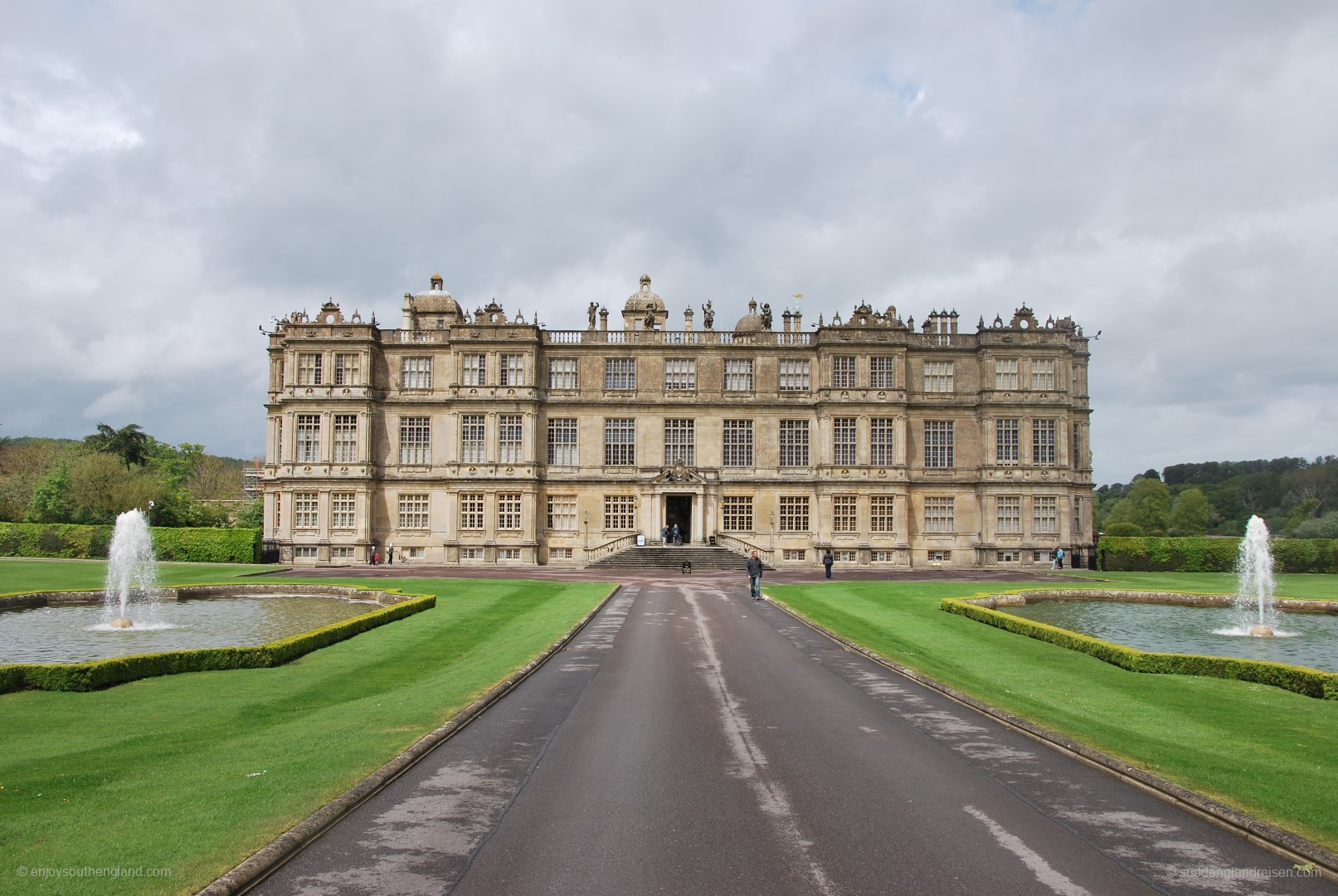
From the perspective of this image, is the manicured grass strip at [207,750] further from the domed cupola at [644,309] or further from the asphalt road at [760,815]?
the domed cupola at [644,309]

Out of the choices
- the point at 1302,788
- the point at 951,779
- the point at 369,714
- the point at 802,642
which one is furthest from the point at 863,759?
the point at 802,642

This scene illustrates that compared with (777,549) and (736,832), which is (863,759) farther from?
(777,549)

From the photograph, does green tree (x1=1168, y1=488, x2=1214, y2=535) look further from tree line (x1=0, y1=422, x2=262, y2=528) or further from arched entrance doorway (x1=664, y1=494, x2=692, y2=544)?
tree line (x1=0, y1=422, x2=262, y2=528)

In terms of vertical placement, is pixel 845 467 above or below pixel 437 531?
above

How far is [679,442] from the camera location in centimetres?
6231

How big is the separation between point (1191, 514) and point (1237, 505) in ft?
126

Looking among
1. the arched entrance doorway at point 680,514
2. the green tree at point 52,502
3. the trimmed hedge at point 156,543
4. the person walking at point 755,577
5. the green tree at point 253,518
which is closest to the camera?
the person walking at point 755,577

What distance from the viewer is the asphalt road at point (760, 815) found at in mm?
8602

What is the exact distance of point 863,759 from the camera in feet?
42.0

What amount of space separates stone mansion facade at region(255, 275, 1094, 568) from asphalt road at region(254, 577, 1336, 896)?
44.5 meters

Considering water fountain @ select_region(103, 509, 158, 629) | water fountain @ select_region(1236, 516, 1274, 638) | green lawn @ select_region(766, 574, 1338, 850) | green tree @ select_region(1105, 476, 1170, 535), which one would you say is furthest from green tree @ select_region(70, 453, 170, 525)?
green tree @ select_region(1105, 476, 1170, 535)

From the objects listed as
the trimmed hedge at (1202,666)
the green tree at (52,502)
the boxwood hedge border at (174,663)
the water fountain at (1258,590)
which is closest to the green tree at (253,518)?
the green tree at (52,502)

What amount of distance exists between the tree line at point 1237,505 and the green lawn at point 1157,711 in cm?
8771

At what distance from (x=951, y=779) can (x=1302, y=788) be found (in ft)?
15.1
